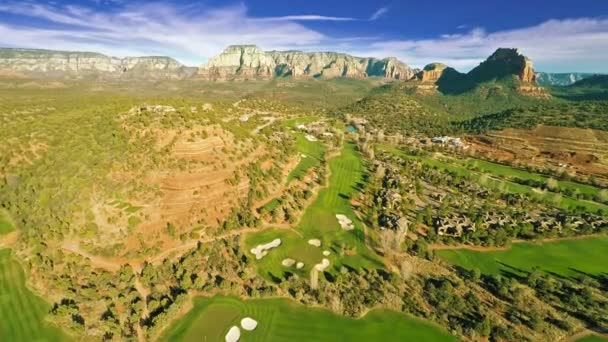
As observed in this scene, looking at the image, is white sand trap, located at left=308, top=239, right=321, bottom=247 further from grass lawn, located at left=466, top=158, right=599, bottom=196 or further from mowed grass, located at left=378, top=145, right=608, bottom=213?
grass lawn, located at left=466, top=158, right=599, bottom=196

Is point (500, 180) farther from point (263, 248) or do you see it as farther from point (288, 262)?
point (263, 248)

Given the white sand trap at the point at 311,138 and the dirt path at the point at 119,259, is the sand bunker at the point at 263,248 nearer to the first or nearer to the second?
the dirt path at the point at 119,259

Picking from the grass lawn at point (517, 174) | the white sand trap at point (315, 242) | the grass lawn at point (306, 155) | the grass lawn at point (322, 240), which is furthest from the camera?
the grass lawn at point (517, 174)

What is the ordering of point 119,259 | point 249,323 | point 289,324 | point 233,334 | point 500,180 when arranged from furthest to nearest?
point 500,180
point 119,259
point 289,324
point 249,323
point 233,334

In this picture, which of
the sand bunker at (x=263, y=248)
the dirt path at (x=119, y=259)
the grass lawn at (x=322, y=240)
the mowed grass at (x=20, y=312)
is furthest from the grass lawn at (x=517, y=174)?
the mowed grass at (x=20, y=312)

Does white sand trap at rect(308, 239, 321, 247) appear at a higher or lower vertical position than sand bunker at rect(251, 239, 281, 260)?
higher

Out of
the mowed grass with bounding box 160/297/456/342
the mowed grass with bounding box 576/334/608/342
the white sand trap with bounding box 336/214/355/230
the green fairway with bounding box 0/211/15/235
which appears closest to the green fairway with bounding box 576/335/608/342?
the mowed grass with bounding box 576/334/608/342

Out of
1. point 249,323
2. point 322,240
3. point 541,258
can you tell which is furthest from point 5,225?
point 541,258
